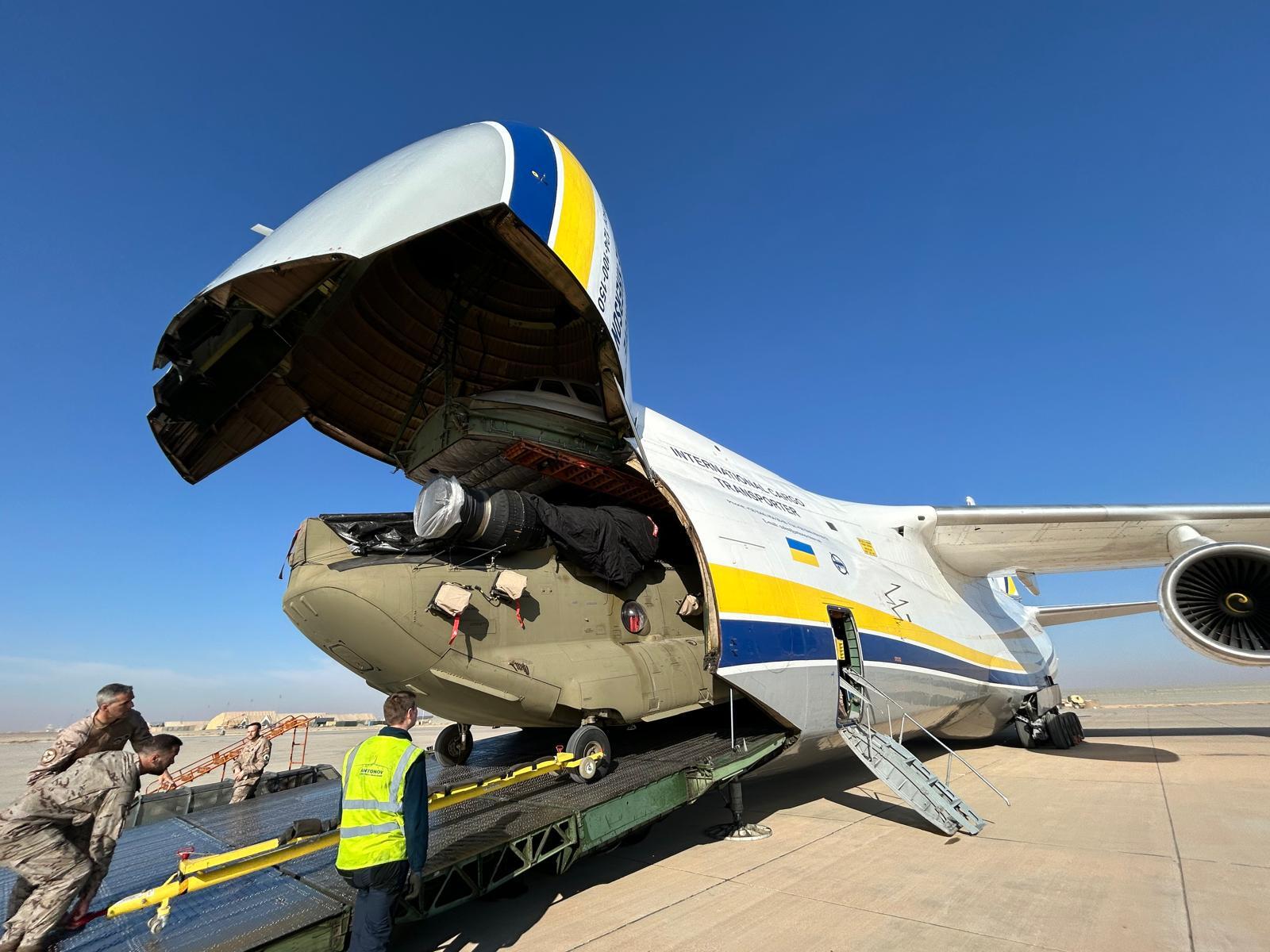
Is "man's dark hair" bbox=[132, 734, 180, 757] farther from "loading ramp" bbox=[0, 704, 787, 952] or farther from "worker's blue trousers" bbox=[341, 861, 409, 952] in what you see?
"worker's blue trousers" bbox=[341, 861, 409, 952]

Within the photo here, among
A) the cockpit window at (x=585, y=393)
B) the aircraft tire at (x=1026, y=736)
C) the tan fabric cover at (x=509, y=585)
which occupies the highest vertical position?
the cockpit window at (x=585, y=393)

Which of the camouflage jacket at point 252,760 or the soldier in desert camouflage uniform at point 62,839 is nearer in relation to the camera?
the soldier in desert camouflage uniform at point 62,839

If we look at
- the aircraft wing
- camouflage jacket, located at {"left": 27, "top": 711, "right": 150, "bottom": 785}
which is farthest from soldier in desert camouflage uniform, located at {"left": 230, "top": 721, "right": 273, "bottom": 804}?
the aircraft wing

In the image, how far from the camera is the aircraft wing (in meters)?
9.52

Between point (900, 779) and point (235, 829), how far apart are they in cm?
619

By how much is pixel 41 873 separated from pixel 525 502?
3633mm

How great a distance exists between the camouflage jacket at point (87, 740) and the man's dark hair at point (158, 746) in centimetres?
10

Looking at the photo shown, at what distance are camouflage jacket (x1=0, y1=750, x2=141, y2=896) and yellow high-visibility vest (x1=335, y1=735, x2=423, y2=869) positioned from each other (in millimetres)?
1136

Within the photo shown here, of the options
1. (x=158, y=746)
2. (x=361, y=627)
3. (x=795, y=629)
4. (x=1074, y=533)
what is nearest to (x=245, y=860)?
(x=158, y=746)

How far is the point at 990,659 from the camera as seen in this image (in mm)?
11039

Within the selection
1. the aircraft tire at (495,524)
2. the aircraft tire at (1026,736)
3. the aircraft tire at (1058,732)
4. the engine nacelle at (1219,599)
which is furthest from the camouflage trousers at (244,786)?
the aircraft tire at (1058,732)

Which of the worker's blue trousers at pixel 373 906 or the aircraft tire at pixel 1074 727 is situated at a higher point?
the worker's blue trousers at pixel 373 906

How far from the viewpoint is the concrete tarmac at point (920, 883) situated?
3.89m

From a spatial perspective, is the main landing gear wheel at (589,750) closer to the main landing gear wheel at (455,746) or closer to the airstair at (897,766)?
the main landing gear wheel at (455,746)
